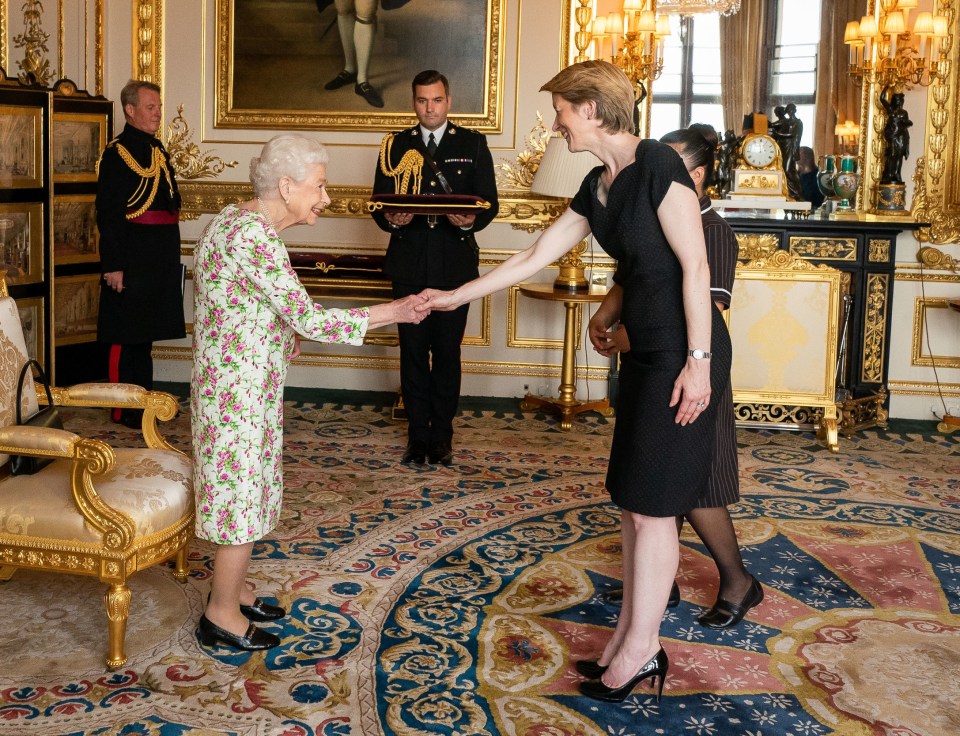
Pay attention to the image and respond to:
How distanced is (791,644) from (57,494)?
2.22 meters

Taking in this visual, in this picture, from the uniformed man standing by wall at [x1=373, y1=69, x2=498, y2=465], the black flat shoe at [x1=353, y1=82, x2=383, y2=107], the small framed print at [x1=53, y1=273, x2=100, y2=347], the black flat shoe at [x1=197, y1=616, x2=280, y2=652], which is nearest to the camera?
the black flat shoe at [x1=197, y1=616, x2=280, y2=652]

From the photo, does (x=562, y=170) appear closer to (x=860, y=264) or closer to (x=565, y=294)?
(x=565, y=294)

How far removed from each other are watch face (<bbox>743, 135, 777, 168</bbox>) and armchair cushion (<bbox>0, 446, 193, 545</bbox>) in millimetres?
4554

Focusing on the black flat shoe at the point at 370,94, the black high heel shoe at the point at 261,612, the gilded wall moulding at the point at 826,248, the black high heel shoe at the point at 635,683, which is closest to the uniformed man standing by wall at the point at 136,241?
the black flat shoe at the point at 370,94

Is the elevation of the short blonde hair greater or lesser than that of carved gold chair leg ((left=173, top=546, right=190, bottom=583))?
greater

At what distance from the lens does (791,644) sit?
10.9 ft

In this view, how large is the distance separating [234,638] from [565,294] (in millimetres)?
3601

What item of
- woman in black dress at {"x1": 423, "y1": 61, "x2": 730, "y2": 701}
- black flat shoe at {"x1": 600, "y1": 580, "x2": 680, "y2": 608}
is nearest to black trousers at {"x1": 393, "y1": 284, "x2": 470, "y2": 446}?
black flat shoe at {"x1": 600, "y1": 580, "x2": 680, "y2": 608}

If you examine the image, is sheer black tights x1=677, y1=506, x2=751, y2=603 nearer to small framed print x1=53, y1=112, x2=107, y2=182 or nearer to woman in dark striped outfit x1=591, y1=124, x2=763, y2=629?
woman in dark striped outfit x1=591, y1=124, x2=763, y2=629

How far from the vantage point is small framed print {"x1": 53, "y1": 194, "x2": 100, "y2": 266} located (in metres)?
6.64

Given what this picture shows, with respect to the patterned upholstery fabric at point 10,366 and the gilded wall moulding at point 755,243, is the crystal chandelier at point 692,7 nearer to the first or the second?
the gilded wall moulding at point 755,243

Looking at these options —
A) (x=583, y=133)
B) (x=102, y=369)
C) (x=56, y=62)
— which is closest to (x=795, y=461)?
(x=583, y=133)

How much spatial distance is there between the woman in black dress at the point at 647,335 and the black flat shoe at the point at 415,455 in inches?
97.3

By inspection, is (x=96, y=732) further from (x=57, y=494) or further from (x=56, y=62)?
(x=56, y=62)
